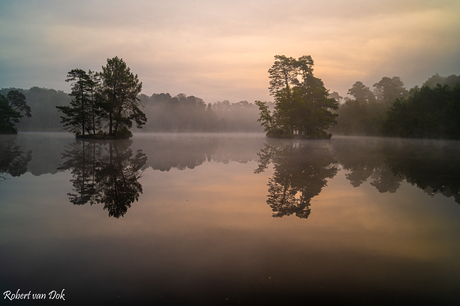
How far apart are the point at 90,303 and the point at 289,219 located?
3973mm

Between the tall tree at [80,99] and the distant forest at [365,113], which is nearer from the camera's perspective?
the tall tree at [80,99]

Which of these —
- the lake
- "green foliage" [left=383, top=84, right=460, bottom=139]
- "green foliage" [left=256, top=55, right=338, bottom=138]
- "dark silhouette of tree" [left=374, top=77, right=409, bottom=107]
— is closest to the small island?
"green foliage" [left=256, top=55, right=338, bottom=138]

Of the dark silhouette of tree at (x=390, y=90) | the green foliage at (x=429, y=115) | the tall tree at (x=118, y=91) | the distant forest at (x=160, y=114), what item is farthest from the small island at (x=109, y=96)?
the dark silhouette of tree at (x=390, y=90)

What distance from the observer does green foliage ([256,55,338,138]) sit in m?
48.3

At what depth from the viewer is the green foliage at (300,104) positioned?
48.3 meters

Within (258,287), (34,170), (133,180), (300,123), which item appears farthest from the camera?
(300,123)

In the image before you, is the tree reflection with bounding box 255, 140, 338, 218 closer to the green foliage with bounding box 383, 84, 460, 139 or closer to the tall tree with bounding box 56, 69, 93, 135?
the tall tree with bounding box 56, 69, 93, 135

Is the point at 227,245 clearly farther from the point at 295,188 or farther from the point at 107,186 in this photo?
the point at 107,186

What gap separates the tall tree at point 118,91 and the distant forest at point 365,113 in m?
53.1

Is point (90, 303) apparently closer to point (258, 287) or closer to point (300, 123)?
point (258, 287)

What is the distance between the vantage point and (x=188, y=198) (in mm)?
7355

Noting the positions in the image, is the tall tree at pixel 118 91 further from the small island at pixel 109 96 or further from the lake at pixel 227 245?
the lake at pixel 227 245

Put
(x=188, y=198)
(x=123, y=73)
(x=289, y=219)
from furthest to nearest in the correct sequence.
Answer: (x=123, y=73) < (x=188, y=198) < (x=289, y=219)

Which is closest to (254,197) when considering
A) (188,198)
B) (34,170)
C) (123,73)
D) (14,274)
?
(188,198)
